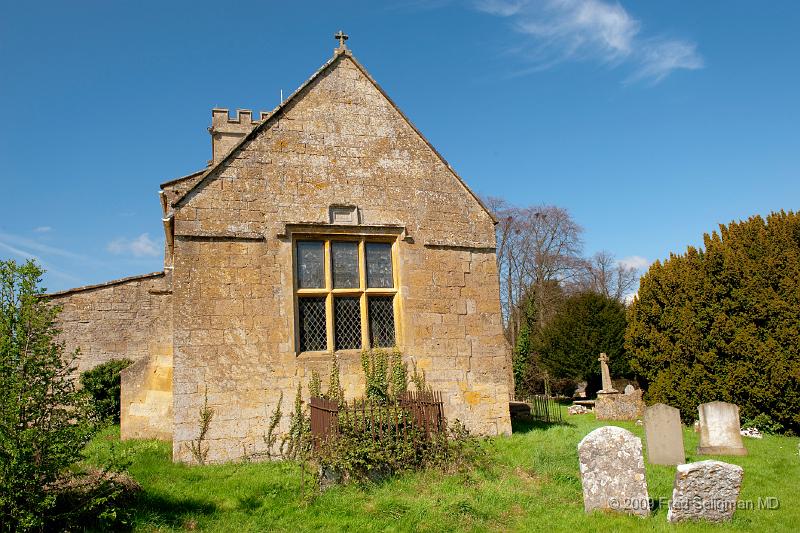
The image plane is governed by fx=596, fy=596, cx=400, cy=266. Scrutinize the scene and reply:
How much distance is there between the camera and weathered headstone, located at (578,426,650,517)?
24.7 feet

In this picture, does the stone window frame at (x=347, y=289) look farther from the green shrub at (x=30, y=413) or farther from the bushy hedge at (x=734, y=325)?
the bushy hedge at (x=734, y=325)

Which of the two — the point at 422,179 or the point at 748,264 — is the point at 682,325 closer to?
the point at 748,264

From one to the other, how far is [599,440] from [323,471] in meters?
3.76

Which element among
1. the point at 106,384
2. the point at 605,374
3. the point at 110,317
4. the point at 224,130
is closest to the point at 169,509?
the point at 106,384

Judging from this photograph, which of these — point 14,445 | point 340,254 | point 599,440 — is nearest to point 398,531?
point 599,440

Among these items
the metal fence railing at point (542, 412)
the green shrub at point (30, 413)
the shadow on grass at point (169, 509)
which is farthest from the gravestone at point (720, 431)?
the green shrub at point (30, 413)

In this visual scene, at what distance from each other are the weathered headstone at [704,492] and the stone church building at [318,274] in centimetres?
461

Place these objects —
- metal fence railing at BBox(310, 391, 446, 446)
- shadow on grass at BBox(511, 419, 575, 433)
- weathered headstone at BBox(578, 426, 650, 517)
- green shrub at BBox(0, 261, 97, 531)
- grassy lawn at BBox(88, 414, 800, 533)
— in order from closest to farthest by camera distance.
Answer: green shrub at BBox(0, 261, 97, 531)
grassy lawn at BBox(88, 414, 800, 533)
weathered headstone at BBox(578, 426, 650, 517)
metal fence railing at BBox(310, 391, 446, 446)
shadow on grass at BBox(511, 419, 575, 433)

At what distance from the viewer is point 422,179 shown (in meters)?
11.8

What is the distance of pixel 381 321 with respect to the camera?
11289 millimetres

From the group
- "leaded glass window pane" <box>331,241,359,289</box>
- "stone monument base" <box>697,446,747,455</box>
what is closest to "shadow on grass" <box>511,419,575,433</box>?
"stone monument base" <box>697,446,747,455</box>

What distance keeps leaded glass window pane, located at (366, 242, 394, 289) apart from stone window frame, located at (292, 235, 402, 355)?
76 millimetres

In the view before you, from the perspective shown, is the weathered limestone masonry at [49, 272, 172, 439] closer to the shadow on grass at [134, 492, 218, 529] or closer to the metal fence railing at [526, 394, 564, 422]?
the shadow on grass at [134, 492, 218, 529]

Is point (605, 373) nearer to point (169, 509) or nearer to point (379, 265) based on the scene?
point (379, 265)
